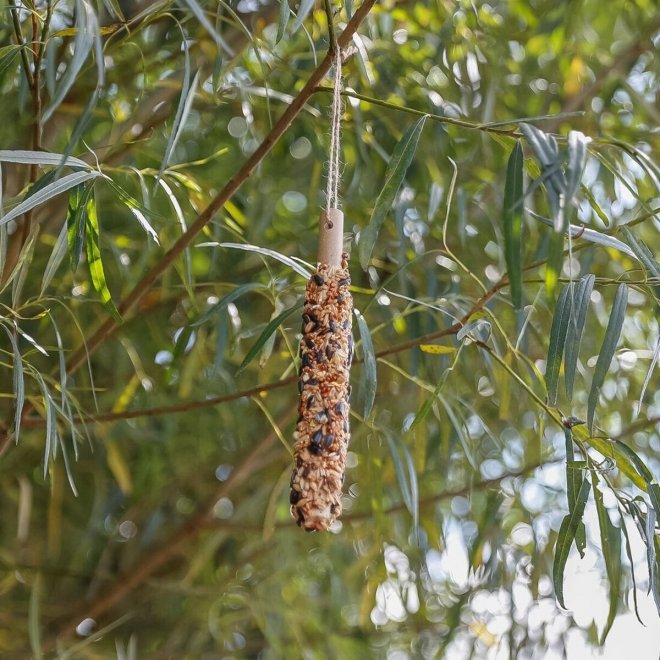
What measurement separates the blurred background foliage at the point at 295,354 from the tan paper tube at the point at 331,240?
302mm

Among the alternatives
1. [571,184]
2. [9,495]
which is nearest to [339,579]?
[9,495]

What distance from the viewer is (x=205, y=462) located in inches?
58.1

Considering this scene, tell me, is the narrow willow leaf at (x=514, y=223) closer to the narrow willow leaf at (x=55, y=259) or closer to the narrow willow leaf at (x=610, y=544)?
the narrow willow leaf at (x=610, y=544)

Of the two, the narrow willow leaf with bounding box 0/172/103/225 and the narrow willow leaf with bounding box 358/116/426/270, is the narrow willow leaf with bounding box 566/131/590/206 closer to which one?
the narrow willow leaf with bounding box 358/116/426/270

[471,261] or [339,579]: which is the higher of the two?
[471,261]

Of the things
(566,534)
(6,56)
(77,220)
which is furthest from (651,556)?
(6,56)

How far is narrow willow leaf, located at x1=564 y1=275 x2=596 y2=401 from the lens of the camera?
67 centimetres

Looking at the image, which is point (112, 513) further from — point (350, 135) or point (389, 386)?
point (350, 135)

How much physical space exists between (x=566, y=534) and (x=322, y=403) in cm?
21

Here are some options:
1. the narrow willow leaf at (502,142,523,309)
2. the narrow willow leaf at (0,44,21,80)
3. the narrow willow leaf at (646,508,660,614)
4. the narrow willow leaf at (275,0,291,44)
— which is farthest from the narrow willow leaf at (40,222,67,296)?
the narrow willow leaf at (646,508,660,614)

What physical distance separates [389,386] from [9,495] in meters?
0.55

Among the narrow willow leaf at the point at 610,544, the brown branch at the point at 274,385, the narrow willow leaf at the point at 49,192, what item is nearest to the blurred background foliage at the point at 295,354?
the brown branch at the point at 274,385

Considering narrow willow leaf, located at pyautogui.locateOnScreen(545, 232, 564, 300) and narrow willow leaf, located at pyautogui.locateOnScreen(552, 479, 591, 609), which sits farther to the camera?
narrow willow leaf, located at pyautogui.locateOnScreen(552, 479, 591, 609)

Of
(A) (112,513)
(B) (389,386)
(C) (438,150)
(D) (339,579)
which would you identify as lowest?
(D) (339,579)
